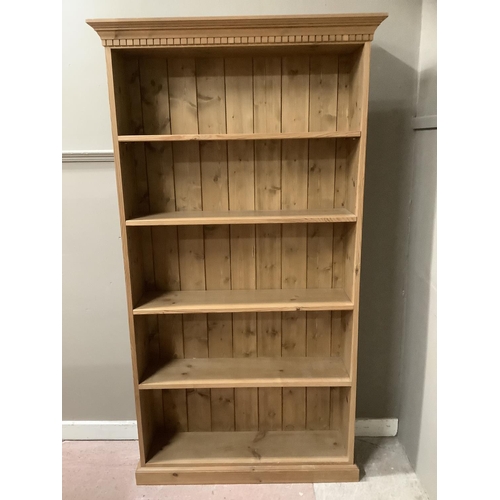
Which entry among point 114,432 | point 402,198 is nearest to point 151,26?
point 402,198

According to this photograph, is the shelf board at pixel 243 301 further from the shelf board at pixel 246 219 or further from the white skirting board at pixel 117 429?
the white skirting board at pixel 117 429

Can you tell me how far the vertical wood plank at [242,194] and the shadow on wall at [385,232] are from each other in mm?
545

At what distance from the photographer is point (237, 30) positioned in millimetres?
1621

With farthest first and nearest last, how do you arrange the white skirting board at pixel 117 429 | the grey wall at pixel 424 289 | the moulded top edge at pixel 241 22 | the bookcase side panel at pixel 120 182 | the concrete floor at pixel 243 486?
1. the white skirting board at pixel 117 429
2. the concrete floor at pixel 243 486
3. the grey wall at pixel 424 289
4. the bookcase side panel at pixel 120 182
5. the moulded top edge at pixel 241 22

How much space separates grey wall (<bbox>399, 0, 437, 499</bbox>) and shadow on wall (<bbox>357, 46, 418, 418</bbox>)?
0.05m

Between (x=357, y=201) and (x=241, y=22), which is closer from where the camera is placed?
(x=241, y=22)

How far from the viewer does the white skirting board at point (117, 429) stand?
2.27m

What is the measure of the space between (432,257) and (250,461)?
123 centimetres

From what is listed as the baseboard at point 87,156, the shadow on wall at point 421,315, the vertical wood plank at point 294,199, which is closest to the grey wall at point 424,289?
the shadow on wall at point 421,315

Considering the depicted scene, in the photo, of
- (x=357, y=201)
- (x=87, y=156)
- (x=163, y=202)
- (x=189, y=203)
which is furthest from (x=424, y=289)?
(x=87, y=156)

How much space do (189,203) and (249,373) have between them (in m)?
0.83

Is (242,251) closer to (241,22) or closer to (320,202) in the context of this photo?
(320,202)

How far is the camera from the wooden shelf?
1933mm
